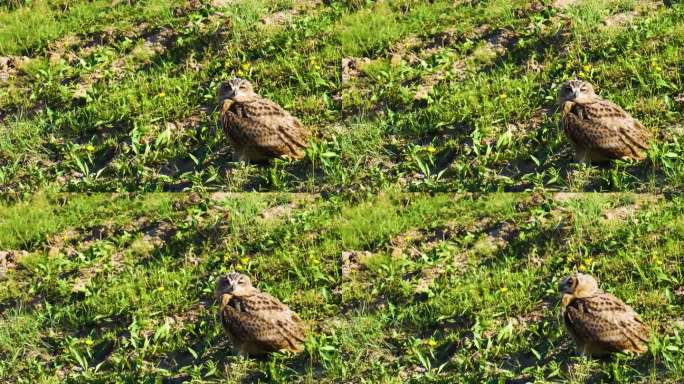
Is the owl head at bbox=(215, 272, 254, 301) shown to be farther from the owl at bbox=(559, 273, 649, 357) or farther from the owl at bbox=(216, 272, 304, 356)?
the owl at bbox=(559, 273, 649, 357)

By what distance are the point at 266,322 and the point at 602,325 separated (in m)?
3.31

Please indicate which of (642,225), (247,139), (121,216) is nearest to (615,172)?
(642,225)

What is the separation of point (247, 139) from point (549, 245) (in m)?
3.71

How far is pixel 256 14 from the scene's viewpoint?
23.5m

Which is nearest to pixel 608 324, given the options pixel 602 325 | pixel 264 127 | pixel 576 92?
pixel 602 325

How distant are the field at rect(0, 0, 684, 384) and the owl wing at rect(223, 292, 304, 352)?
200mm

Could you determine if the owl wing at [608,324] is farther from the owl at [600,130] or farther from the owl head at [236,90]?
the owl head at [236,90]

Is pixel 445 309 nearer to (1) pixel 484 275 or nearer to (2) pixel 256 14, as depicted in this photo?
(1) pixel 484 275

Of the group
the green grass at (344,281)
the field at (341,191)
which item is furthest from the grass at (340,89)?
the green grass at (344,281)

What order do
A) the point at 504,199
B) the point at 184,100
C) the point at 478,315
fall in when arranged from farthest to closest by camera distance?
1. the point at 184,100
2. the point at 504,199
3. the point at 478,315

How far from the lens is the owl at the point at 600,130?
809 inches

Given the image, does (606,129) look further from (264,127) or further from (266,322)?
(266,322)

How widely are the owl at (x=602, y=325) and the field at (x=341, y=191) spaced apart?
18 cm

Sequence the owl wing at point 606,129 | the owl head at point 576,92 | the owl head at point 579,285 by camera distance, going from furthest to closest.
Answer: the owl head at point 576,92 → the owl wing at point 606,129 → the owl head at point 579,285
